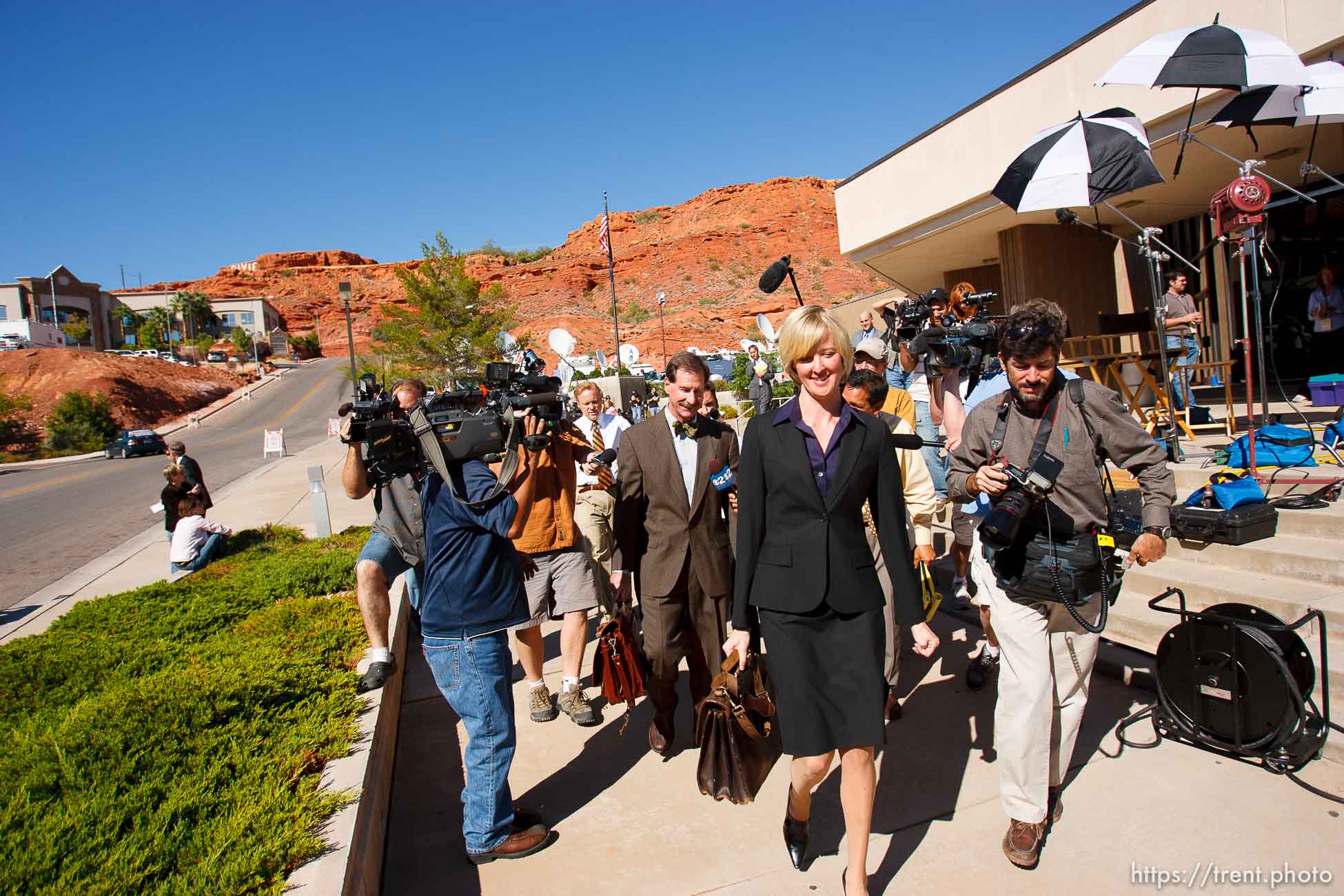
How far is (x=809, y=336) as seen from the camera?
9.10 ft

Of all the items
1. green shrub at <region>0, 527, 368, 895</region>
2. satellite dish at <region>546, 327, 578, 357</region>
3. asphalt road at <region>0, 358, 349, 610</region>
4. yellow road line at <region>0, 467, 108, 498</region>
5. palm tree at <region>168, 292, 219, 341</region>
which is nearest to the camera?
green shrub at <region>0, 527, 368, 895</region>

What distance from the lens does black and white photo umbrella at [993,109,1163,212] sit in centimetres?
650

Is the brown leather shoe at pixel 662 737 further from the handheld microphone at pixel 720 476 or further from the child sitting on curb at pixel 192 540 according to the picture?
the child sitting on curb at pixel 192 540

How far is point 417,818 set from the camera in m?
3.62

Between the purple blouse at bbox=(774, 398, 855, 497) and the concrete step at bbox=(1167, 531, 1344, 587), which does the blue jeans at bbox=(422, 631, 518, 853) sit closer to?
the purple blouse at bbox=(774, 398, 855, 497)

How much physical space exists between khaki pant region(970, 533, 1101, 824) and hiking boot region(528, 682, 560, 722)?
2517 millimetres

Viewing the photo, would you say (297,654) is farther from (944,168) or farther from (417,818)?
(944,168)

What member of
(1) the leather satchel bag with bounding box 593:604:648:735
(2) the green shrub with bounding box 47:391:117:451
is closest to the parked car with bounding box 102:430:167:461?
(2) the green shrub with bounding box 47:391:117:451

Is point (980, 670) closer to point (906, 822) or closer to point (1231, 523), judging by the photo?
point (906, 822)

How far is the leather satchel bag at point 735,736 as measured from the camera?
3.15m

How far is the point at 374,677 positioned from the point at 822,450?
9.43 feet

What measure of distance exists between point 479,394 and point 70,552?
13272 millimetres

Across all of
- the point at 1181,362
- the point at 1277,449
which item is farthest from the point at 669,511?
the point at 1181,362

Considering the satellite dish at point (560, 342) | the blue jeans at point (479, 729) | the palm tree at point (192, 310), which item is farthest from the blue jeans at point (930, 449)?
the palm tree at point (192, 310)
